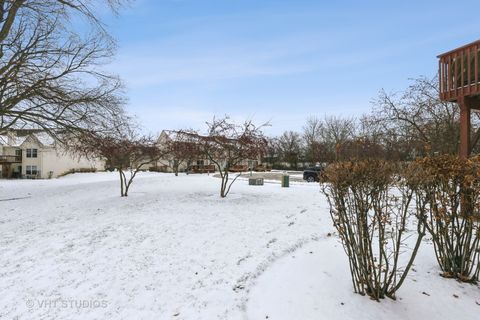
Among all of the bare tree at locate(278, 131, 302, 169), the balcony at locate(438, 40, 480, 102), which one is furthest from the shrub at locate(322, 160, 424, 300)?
the bare tree at locate(278, 131, 302, 169)

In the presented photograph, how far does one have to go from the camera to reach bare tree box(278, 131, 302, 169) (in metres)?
59.9

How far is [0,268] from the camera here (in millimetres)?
6086

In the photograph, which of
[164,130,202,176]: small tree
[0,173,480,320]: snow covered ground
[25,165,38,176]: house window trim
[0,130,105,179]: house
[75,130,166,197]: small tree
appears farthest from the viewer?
[25,165,38,176]: house window trim

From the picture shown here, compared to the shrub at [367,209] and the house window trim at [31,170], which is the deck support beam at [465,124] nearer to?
the shrub at [367,209]

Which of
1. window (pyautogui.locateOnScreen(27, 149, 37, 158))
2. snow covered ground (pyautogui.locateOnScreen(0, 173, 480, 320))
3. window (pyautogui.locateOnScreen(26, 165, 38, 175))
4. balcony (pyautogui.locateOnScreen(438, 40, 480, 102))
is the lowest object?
snow covered ground (pyautogui.locateOnScreen(0, 173, 480, 320))

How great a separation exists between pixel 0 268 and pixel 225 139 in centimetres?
821

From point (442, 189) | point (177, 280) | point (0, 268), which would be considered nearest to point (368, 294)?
point (442, 189)

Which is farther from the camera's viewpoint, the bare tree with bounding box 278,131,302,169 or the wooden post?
the bare tree with bounding box 278,131,302,169

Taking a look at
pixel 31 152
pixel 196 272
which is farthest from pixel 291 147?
pixel 196 272

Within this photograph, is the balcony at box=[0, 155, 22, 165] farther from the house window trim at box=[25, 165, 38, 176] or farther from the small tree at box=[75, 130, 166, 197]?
the small tree at box=[75, 130, 166, 197]

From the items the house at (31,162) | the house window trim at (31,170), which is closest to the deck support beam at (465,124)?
the house at (31,162)

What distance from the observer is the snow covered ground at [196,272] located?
426 cm

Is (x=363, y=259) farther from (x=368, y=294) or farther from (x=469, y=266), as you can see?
(x=469, y=266)

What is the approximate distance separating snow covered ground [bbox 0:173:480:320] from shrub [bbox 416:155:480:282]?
365 mm
